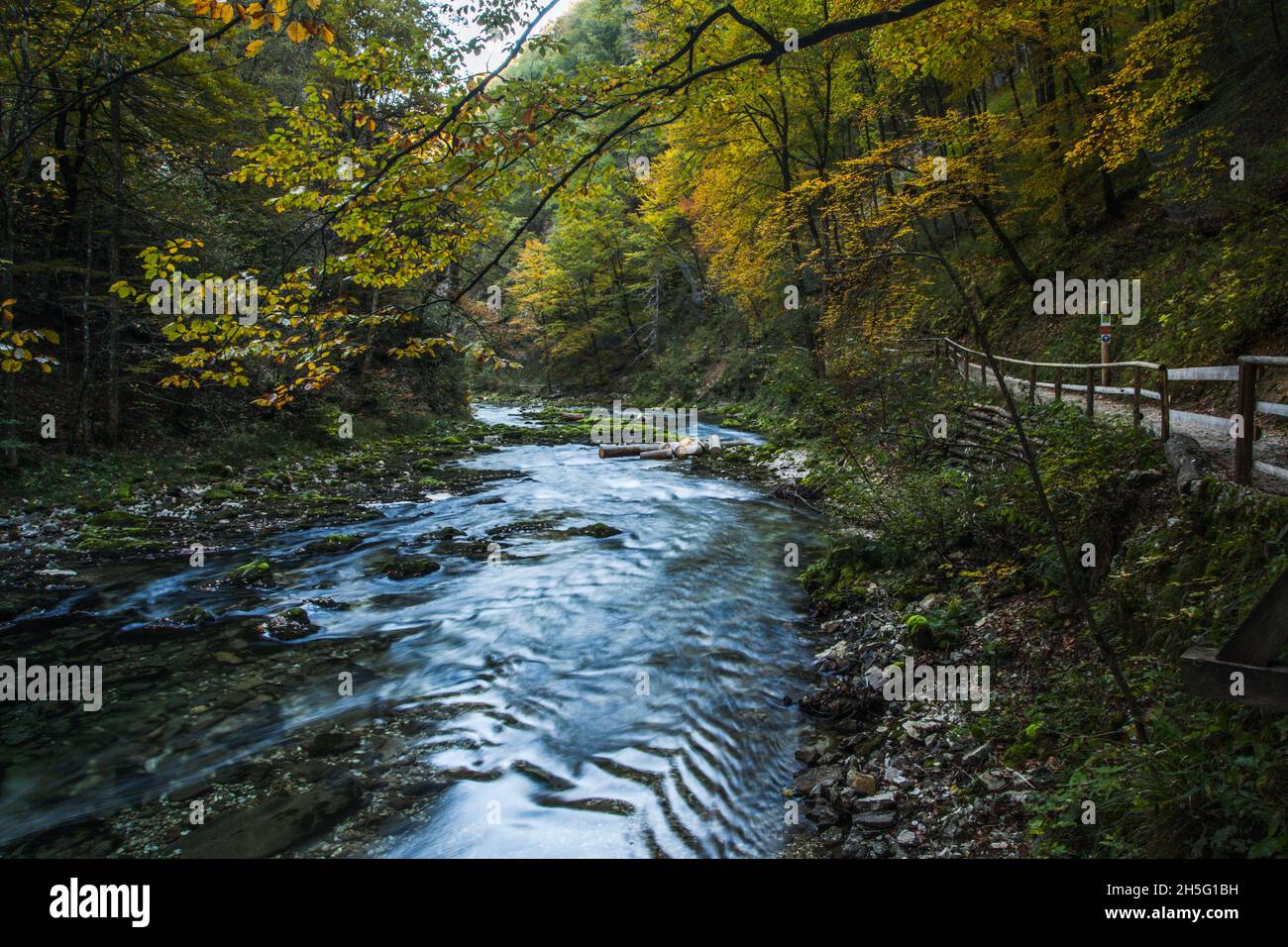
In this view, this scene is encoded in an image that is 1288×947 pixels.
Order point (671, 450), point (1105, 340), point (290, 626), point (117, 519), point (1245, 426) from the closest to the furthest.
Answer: point (1245, 426)
point (290, 626)
point (117, 519)
point (1105, 340)
point (671, 450)

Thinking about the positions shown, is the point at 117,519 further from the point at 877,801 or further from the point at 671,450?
the point at 671,450

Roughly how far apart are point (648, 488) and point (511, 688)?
10.2 m

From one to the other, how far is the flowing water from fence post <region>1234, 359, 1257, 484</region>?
169 inches

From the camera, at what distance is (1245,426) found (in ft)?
18.0

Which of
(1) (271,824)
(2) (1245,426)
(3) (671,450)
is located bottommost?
(1) (271,824)

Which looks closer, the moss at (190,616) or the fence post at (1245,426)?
the fence post at (1245,426)

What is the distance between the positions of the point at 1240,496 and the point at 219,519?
1547 cm

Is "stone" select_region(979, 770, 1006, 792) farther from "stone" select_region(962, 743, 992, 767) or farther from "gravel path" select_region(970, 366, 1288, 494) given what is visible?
"gravel path" select_region(970, 366, 1288, 494)

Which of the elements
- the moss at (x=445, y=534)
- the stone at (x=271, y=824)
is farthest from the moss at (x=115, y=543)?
the stone at (x=271, y=824)

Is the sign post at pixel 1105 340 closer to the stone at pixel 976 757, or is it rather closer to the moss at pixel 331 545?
the stone at pixel 976 757

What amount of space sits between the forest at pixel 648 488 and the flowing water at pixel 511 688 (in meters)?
0.06

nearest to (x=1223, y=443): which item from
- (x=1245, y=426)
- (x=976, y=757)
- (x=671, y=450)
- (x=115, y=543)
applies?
(x=1245, y=426)

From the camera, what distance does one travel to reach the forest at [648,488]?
4059mm

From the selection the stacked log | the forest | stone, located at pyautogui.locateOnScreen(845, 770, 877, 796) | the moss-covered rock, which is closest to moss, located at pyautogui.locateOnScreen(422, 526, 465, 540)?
the forest
